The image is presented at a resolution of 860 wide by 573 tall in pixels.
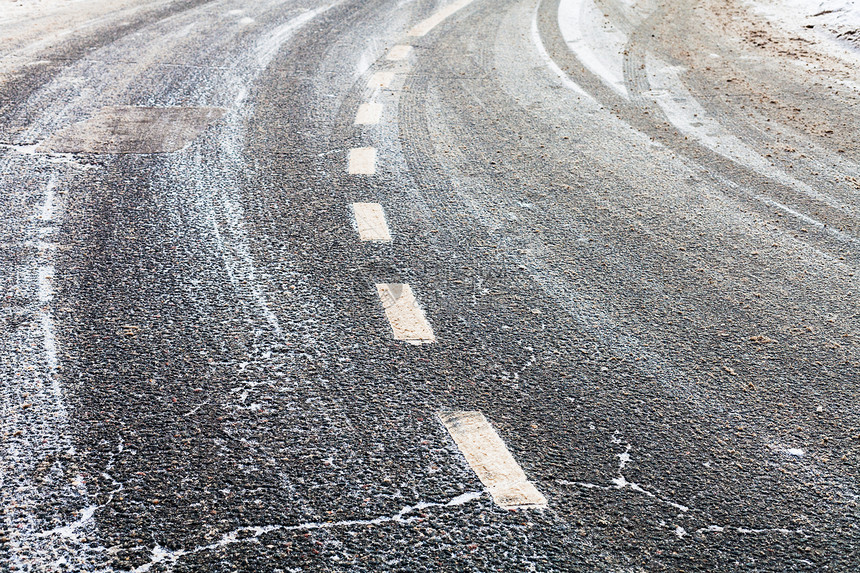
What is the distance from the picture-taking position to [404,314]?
3.46 meters

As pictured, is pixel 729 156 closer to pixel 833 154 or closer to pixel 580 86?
pixel 833 154

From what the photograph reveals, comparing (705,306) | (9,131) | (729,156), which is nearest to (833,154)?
(729,156)

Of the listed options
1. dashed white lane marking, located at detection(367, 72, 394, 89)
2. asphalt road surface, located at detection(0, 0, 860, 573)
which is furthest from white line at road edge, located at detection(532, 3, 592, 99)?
dashed white lane marking, located at detection(367, 72, 394, 89)

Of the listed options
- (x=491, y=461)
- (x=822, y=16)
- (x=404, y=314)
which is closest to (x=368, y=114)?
(x=404, y=314)

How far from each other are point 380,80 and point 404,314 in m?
4.14

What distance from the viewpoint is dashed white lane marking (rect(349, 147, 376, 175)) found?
16.4ft

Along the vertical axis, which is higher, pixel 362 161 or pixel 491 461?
pixel 362 161

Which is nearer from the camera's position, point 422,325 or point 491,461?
point 491,461

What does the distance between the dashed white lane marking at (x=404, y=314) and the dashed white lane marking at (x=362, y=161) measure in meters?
1.55

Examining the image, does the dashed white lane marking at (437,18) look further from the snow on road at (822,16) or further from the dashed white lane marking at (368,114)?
the snow on road at (822,16)

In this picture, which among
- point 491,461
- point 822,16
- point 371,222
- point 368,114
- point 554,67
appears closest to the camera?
point 491,461

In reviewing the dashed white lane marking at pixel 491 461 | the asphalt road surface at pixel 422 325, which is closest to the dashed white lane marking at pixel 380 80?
the asphalt road surface at pixel 422 325

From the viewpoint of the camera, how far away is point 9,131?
533cm

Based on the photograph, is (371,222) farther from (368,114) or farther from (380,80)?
(380,80)
